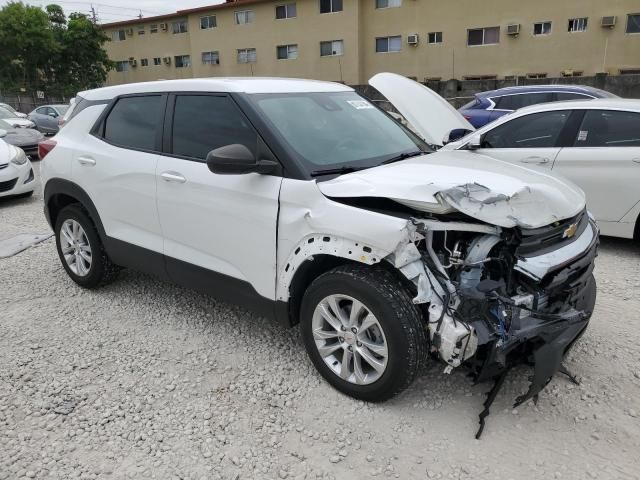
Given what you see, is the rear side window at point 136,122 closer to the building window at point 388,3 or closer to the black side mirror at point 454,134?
the black side mirror at point 454,134

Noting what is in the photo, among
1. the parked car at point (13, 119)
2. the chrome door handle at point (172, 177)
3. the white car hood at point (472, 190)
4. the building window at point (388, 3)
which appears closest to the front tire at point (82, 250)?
the chrome door handle at point (172, 177)

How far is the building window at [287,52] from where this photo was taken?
31.1 meters

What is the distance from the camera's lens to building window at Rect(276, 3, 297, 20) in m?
30.5

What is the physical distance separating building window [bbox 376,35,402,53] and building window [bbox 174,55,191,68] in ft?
51.2

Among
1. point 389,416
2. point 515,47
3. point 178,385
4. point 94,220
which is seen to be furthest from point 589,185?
point 515,47

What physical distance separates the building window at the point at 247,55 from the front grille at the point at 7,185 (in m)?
27.1

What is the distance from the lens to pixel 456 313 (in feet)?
8.06

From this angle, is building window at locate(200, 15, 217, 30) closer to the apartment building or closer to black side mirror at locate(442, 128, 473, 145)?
the apartment building

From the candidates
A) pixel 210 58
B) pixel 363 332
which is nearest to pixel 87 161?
pixel 363 332

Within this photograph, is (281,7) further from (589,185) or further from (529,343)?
(529,343)

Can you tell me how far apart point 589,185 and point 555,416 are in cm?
324

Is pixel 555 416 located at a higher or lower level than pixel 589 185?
lower

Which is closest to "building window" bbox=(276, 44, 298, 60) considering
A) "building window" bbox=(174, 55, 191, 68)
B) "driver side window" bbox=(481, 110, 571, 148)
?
"building window" bbox=(174, 55, 191, 68)

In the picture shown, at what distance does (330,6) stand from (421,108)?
27.2 m
